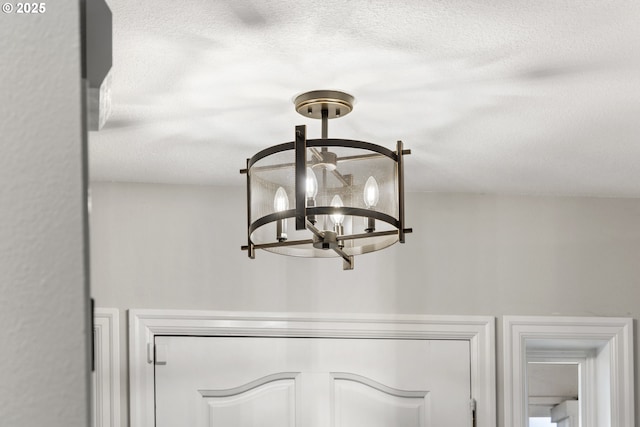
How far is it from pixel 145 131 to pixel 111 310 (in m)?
0.84

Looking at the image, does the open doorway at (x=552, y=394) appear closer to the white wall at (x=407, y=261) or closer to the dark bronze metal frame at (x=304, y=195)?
the white wall at (x=407, y=261)

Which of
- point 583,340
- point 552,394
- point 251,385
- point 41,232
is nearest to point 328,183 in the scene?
point 251,385

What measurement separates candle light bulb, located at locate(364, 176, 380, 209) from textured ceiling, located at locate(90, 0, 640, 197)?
286 millimetres

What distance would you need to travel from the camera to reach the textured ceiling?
181 centimetres

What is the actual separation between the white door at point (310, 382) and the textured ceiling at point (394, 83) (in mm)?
670

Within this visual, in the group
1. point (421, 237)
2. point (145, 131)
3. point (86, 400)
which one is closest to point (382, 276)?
point (421, 237)

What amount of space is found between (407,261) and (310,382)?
0.61 meters

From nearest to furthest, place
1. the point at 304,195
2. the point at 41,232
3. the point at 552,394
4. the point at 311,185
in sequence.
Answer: the point at 41,232 < the point at 304,195 < the point at 311,185 < the point at 552,394

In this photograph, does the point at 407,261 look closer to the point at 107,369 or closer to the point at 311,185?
the point at 107,369

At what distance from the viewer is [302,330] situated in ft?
10.6

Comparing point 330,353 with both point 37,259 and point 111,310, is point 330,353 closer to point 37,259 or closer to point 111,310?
point 111,310

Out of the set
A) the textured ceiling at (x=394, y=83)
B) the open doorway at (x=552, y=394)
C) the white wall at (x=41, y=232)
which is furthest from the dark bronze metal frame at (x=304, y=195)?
the open doorway at (x=552, y=394)

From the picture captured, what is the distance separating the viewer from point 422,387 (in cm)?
328

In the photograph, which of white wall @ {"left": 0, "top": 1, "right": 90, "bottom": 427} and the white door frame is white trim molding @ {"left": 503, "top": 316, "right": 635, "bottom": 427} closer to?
the white door frame
